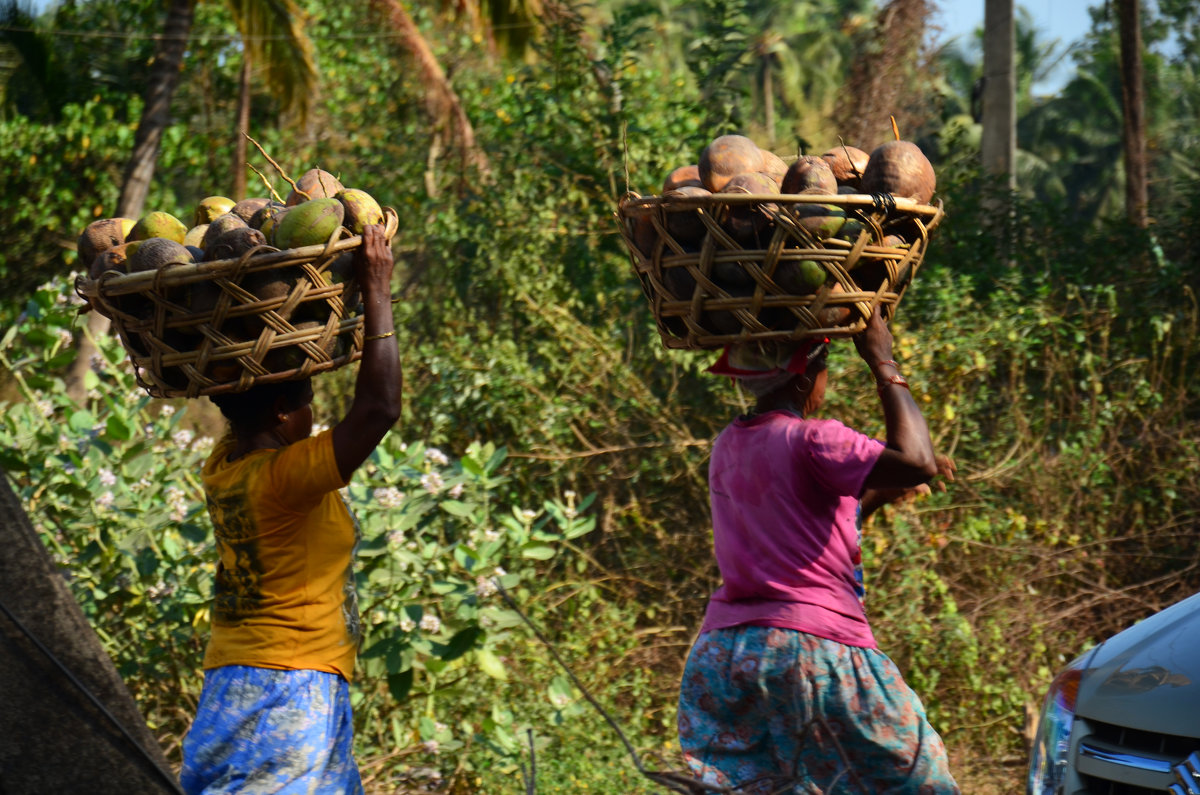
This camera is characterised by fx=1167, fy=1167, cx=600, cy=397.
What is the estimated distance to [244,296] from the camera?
227 cm

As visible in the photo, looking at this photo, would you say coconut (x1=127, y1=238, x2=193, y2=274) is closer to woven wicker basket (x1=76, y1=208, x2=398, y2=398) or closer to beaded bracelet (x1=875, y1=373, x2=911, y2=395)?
woven wicker basket (x1=76, y1=208, x2=398, y2=398)

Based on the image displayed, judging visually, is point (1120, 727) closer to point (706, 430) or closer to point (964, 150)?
point (706, 430)

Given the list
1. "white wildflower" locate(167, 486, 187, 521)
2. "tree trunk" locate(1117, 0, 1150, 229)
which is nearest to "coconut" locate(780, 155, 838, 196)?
"white wildflower" locate(167, 486, 187, 521)

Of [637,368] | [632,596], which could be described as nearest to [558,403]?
[637,368]

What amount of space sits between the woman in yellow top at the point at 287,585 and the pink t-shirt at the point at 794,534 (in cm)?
82

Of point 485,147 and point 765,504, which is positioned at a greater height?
point 485,147

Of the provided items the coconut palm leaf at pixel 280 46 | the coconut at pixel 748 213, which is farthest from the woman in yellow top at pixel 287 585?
the coconut palm leaf at pixel 280 46

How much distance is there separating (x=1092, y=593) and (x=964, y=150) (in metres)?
4.02

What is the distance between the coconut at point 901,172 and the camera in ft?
8.34

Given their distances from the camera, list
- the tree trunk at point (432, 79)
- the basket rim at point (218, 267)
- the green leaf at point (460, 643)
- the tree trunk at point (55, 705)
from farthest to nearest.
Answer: the tree trunk at point (432, 79), the green leaf at point (460, 643), the basket rim at point (218, 267), the tree trunk at point (55, 705)

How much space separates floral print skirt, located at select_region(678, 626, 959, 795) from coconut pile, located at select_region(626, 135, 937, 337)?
718 millimetres

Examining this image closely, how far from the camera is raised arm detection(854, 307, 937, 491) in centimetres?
240

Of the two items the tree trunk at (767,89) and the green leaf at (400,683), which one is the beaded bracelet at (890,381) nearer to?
the green leaf at (400,683)

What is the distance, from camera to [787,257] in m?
2.40
